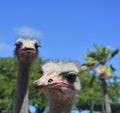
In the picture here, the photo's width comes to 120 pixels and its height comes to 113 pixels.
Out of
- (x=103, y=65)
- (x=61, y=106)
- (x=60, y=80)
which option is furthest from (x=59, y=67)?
(x=103, y=65)

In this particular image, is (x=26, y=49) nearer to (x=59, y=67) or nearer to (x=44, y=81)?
(x=59, y=67)

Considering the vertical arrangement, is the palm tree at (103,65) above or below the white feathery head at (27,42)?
above

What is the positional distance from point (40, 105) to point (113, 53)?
790 centimetres

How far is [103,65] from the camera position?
37.9m

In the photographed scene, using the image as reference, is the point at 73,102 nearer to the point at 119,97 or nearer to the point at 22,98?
the point at 22,98

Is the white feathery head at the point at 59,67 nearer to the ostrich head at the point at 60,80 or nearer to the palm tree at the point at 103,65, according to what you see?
the ostrich head at the point at 60,80

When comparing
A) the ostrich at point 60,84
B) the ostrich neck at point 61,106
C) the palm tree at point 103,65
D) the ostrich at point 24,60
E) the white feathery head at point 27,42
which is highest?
the palm tree at point 103,65

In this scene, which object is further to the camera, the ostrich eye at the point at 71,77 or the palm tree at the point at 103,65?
the palm tree at the point at 103,65

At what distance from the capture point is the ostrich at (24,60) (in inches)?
261

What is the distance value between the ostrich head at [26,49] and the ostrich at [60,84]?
4.25 ft

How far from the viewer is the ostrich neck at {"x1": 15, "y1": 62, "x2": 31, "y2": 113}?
6508mm

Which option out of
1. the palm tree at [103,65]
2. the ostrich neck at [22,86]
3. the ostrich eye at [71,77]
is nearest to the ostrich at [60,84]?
the ostrich eye at [71,77]

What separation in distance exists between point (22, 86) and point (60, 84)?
1.67 m

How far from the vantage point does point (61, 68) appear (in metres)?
5.32
